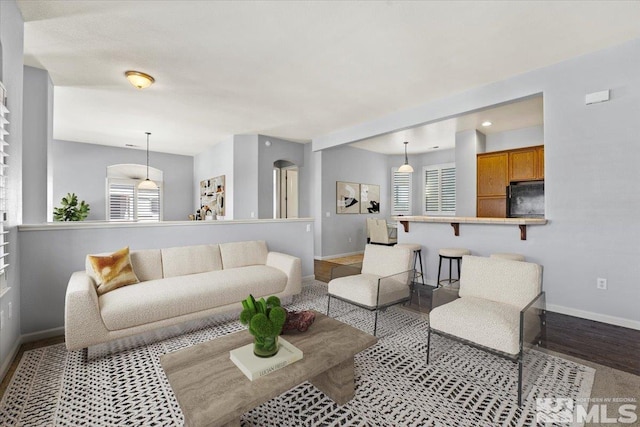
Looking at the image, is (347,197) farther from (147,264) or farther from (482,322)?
(482,322)

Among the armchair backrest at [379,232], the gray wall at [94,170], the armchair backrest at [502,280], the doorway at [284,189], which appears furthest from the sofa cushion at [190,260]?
the gray wall at [94,170]

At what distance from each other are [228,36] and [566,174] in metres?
3.68

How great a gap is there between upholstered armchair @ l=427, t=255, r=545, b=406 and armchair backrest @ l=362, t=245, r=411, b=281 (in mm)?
535

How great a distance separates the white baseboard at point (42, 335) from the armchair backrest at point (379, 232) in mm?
5744

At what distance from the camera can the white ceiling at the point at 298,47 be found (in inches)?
90.0

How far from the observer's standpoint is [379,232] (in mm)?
6953

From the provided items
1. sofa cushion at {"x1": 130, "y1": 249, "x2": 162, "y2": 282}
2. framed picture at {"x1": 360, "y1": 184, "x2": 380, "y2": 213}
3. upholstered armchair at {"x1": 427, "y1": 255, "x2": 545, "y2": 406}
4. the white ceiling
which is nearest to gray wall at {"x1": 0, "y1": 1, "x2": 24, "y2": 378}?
the white ceiling

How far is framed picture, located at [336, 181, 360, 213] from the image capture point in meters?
6.93

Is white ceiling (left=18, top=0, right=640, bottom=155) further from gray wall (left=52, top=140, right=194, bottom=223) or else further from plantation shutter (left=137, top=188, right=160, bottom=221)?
plantation shutter (left=137, top=188, right=160, bottom=221)

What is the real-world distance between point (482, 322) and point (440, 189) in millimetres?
6387

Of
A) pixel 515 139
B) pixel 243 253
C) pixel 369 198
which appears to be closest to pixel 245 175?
pixel 243 253

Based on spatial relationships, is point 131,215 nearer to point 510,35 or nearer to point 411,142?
point 411,142

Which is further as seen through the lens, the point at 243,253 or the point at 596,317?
the point at 243,253

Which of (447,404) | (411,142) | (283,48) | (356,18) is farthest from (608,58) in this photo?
(411,142)
